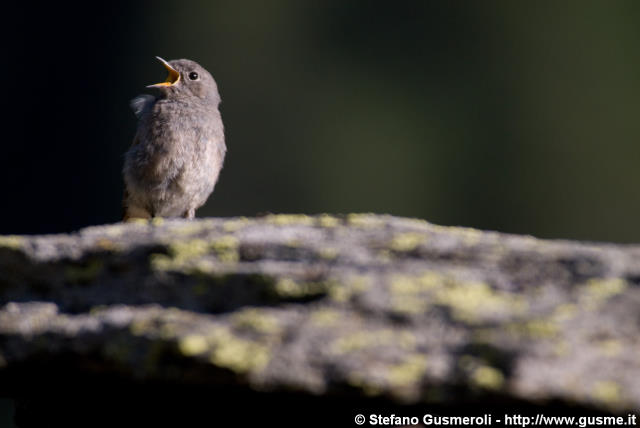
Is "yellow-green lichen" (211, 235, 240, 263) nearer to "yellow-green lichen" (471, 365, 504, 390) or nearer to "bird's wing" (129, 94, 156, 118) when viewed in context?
"yellow-green lichen" (471, 365, 504, 390)

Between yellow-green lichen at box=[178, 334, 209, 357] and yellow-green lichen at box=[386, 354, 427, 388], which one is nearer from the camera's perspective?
yellow-green lichen at box=[386, 354, 427, 388]

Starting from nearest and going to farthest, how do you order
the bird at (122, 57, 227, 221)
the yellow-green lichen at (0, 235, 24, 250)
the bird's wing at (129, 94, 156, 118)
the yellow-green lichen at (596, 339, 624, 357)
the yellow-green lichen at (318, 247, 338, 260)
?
the yellow-green lichen at (596, 339, 624, 357) < the yellow-green lichen at (318, 247, 338, 260) < the yellow-green lichen at (0, 235, 24, 250) < the bird at (122, 57, 227, 221) < the bird's wing at (129, 94, 156, 118)

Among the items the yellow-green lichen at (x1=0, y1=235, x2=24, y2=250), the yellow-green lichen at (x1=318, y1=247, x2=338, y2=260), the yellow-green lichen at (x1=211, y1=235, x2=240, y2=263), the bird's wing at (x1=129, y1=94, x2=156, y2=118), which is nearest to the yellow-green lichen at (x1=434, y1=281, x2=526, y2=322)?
the yellow-green lichen at (x1=318, y1=247, x2=338, y2=260)

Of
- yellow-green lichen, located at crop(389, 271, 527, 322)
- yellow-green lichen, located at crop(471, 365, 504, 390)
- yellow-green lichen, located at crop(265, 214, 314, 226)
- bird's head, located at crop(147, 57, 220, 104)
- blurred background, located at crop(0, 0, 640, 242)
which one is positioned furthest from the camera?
blurred background, located at crop(0, 0, 640, 242)

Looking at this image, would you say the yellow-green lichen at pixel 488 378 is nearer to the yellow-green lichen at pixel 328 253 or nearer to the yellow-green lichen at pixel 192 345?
the yellow-green lichen at pixel 328 253

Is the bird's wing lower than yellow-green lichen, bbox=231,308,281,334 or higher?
higher

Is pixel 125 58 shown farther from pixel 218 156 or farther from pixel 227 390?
pixel 227 390

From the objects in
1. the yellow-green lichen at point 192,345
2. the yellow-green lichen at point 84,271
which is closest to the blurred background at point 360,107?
the yellow-green lichen at point 84,271

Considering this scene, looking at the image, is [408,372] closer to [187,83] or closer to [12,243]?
[12,243]
